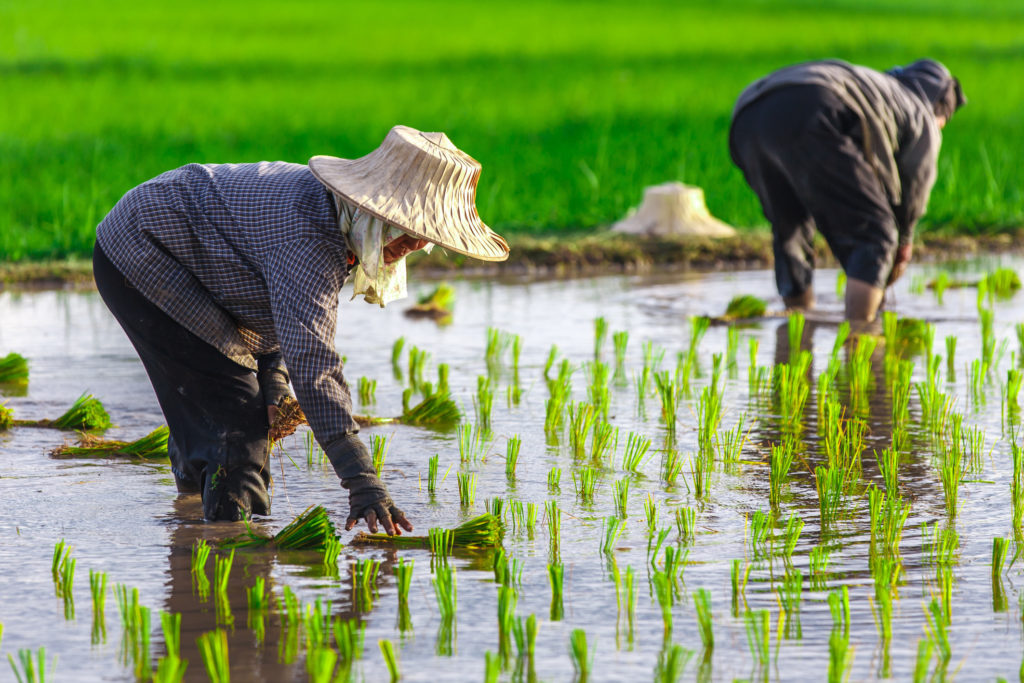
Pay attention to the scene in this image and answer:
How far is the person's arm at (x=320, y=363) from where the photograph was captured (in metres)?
3.47

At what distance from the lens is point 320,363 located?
348 cm

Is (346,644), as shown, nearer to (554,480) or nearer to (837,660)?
(837,660)

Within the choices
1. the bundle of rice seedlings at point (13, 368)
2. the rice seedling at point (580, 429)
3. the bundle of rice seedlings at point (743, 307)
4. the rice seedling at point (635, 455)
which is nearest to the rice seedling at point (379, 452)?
the rice seedling at point (580, 429)

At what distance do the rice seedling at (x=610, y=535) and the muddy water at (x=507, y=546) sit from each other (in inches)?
0.9

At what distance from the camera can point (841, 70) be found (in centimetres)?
686

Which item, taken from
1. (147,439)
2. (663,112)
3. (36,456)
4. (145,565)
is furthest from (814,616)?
(663,112)

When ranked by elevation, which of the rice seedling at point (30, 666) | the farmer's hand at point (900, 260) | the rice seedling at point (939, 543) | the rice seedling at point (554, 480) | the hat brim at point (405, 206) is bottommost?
the rice seedling at point (30, 666)

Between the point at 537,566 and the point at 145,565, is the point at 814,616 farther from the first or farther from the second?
the point at 145,565

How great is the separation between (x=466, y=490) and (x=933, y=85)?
159 inches

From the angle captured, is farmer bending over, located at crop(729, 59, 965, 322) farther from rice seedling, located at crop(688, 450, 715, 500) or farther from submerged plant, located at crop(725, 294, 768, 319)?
rice seedling, located at crop(688, 450, 715, 500)

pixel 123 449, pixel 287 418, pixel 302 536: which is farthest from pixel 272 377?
pixel 123 449

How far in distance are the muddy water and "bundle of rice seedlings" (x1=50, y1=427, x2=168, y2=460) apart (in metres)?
0.09

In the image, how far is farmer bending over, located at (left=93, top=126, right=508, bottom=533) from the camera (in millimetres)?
3508

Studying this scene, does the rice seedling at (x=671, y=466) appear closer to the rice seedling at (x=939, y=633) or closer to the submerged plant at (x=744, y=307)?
the rice seedling at (x=939, y=633)
